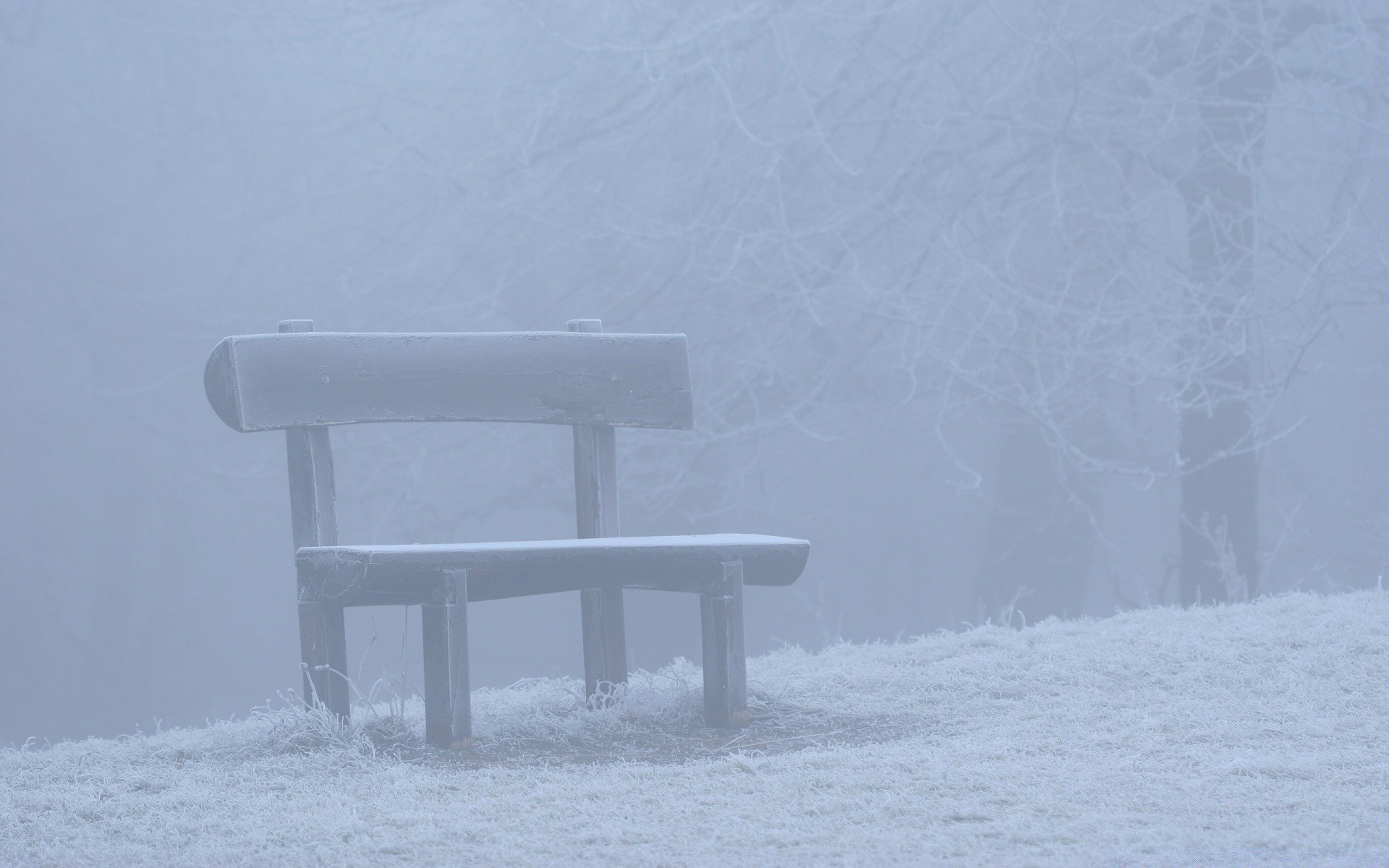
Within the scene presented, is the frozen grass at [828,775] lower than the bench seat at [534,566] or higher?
lower

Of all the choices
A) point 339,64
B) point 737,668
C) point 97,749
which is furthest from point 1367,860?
point 339,64

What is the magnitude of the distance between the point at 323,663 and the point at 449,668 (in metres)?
0.42

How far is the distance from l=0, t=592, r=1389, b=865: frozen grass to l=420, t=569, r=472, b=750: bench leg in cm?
9

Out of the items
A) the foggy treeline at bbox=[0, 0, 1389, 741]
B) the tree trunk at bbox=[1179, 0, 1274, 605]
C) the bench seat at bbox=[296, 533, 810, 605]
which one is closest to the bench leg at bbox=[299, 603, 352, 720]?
the bench seat at bbox=[296, 533, 810, 605]

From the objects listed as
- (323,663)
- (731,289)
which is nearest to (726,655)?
(323,663)

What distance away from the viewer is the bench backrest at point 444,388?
3473 millimetres

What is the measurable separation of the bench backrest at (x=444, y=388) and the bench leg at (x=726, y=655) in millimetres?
653

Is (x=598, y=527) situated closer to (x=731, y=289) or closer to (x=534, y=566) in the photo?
(x=534, y=566)

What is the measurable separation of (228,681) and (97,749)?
12.4 meters

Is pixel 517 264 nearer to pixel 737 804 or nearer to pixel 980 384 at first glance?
pixel 980 384

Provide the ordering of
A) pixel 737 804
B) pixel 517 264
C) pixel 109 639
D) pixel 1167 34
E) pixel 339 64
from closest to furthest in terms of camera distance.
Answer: pixel 737 804
pixel 1167 34
pixel 517 264
pixel 339 64
pixel 109 639

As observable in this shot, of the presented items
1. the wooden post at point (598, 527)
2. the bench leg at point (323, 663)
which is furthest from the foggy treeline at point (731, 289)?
the bench leg at point (323, 663)

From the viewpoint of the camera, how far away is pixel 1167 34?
864cm

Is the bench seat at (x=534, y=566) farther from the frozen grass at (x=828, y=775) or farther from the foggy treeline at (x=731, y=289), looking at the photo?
the foggy treeline at (x=731, y=289)
